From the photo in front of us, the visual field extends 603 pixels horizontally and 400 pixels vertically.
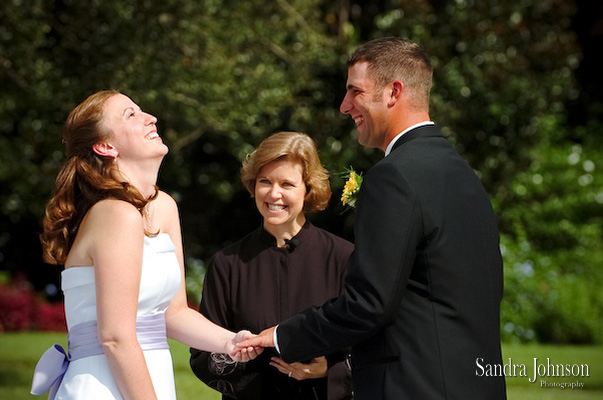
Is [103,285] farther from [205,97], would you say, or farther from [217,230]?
[217,230]

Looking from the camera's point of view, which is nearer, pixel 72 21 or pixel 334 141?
pixel 72 21

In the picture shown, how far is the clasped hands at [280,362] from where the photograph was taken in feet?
11.5

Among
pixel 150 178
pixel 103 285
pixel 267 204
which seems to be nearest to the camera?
pixel 103 285

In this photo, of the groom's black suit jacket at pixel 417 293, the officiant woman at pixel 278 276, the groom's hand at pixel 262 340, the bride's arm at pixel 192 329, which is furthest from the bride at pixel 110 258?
the groom's black suit jacket at pixel 417 293

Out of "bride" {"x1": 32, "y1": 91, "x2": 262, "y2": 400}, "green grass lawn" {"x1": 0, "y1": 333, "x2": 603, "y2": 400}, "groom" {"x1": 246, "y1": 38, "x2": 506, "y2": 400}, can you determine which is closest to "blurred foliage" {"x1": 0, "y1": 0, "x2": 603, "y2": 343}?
"green grass lawn" {"x1": 0, "y1": 333, "x2": 603, "y2": 400}

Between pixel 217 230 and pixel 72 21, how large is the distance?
6411mm

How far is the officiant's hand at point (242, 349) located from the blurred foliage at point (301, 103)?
5.42 metres

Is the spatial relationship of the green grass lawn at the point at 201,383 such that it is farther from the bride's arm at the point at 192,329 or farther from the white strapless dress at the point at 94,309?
the white strapless dress at the point at 94,309

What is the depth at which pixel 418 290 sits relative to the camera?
3.01m

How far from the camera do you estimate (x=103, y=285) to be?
302 centimetres

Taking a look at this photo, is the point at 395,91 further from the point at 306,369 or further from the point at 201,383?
the point at 201,383

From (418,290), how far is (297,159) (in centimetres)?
140

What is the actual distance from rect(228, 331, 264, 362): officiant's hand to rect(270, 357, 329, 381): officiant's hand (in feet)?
0.43

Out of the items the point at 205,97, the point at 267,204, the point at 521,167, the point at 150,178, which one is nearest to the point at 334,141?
the point at 205,97
